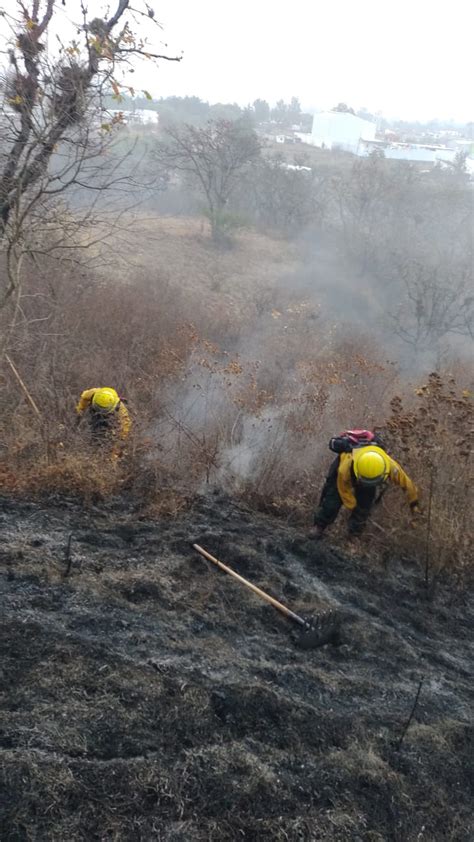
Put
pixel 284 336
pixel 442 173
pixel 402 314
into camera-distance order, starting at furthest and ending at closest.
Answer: pixel 442 173, pixel 402 314, pixel 284 336

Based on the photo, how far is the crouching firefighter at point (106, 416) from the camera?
6.15 meters

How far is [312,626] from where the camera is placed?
4.19 meters

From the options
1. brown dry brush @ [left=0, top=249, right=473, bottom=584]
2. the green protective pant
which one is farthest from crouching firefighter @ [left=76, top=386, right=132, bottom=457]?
the green protective pant

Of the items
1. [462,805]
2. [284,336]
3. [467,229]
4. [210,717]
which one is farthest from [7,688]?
[467,229]

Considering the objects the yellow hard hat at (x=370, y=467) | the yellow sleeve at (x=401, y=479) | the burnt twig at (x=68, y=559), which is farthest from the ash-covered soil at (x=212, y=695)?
the yellow hard hat at (x=370, y=467)

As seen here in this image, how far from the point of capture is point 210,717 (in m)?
3.37

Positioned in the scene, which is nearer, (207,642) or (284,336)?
(207,642)

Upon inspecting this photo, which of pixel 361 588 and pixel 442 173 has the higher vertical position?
pixel 442 173

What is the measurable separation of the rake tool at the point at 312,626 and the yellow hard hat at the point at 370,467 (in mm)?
1160

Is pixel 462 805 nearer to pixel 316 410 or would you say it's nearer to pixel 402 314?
pixel 316 410

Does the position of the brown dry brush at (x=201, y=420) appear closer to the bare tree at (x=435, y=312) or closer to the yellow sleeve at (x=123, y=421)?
the yellow sleeve at (x=123, y=421)

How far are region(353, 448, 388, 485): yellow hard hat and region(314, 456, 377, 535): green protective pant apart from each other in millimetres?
155

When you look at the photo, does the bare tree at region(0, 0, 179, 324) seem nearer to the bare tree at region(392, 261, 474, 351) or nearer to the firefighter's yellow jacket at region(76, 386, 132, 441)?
the firefighter's yellow jacket at region(76, 386, 132, 441)

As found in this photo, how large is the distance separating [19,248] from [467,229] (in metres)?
21.0
